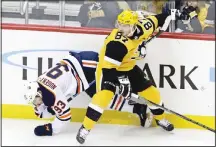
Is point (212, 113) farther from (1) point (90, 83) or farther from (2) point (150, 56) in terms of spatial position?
(1) point (90, 83)

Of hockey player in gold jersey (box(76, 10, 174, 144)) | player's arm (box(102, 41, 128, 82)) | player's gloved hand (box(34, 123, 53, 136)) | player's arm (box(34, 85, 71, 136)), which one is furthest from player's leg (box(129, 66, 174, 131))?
player's gloved hand (box(34, 123, 53, 136))

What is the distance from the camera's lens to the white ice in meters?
3.33

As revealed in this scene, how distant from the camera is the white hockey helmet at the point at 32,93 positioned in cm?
337

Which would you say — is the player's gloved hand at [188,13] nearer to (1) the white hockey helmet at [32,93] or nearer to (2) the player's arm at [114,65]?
(2) the player's arm at [114,65]

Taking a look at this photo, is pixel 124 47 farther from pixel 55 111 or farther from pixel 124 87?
pixel 55 111

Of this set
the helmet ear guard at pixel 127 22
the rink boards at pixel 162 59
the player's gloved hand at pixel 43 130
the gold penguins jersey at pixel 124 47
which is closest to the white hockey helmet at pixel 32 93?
the player's gloved hand at pixel 43 130

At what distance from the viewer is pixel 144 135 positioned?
3.49m

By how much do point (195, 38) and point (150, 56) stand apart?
30 centimetres

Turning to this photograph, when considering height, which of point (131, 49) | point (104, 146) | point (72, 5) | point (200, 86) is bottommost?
point (104, 146)

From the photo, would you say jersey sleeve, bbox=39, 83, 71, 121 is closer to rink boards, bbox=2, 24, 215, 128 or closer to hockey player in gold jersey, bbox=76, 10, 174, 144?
hockey player in gold jersey, bbox=76, 10, 174, 144

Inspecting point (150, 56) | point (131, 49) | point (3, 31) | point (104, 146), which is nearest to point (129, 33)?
point (131, 49)

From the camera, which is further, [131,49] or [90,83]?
[90,83]

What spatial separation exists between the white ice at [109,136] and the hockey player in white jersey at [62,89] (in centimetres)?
8

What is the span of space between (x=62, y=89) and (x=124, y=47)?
48 cm
